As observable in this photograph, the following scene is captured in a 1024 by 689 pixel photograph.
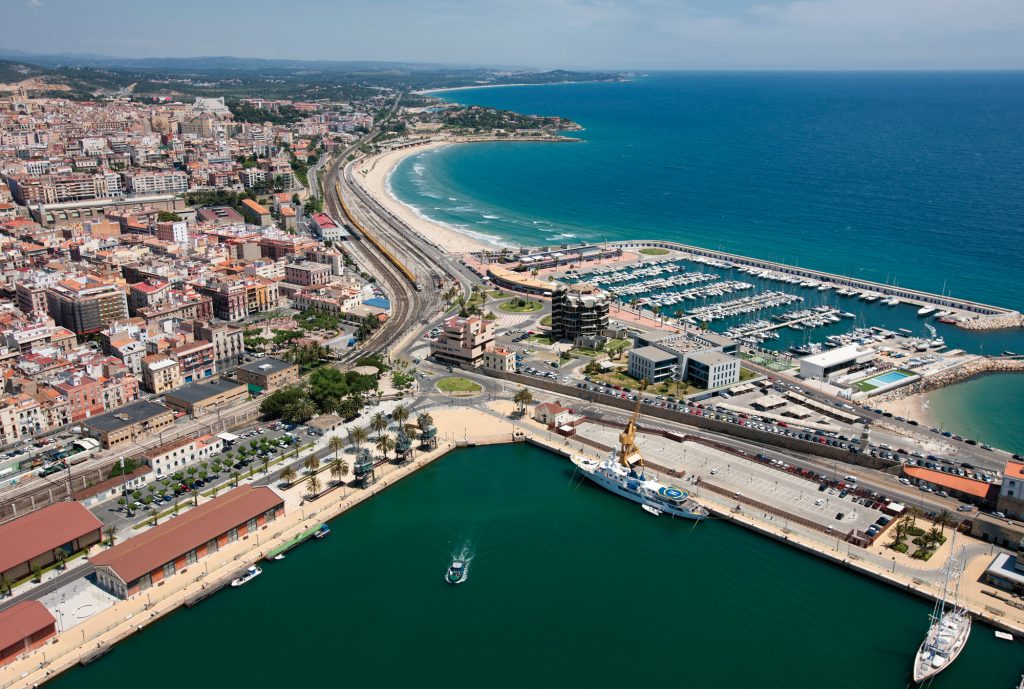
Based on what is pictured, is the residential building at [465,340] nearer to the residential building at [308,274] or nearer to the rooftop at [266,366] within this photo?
the rooftop at [266,366]

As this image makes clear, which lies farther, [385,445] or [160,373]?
[160,373]

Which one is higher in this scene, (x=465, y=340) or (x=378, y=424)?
(x=465, y=340)

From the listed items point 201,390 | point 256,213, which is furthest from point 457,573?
point 256,213

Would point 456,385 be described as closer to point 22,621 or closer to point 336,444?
point 336,444

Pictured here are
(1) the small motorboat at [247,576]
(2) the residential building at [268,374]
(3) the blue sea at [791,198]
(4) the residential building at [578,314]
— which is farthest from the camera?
(3) the blue sea at [791,198]

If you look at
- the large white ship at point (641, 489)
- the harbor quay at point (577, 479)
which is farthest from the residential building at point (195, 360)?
the large white ship at point (641, 489)
